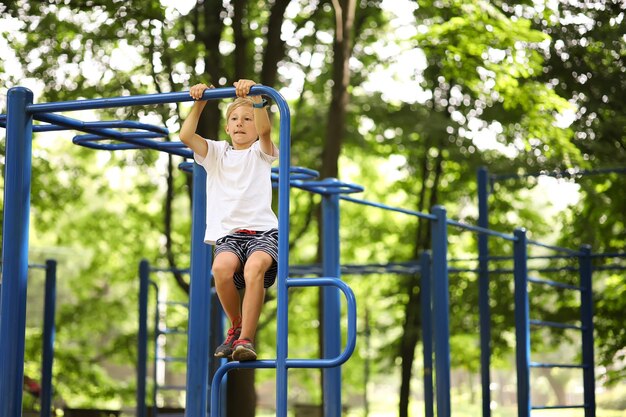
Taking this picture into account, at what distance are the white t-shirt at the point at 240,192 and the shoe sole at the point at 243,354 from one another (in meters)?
0.67

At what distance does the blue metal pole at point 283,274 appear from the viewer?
4.38m

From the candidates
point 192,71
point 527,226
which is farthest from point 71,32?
point 527,226

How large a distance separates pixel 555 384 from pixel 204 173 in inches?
1670

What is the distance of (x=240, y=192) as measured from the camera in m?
4.98

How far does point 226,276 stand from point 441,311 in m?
3.18

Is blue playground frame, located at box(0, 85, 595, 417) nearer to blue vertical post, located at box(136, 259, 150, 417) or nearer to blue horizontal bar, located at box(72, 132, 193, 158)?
blue horizontal bar, located at box(72, 132, 193, 158)

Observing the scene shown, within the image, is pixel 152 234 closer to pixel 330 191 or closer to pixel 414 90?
pixel 414 90

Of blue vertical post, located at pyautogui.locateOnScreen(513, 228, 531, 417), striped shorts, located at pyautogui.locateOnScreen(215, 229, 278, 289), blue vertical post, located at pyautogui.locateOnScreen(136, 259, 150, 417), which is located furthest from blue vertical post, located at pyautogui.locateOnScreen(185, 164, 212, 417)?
blue vertical post, located at pyautogui.locateOnScreen(136, 259, 150, 417)

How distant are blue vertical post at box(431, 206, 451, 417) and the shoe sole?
3.30 metres

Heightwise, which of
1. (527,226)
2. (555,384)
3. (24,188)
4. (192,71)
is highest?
(192,71)

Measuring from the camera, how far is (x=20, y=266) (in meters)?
4.91

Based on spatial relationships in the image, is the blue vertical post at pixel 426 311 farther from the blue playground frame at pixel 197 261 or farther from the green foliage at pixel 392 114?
the blue playground frame at pixel 197 261

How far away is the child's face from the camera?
5129 mm

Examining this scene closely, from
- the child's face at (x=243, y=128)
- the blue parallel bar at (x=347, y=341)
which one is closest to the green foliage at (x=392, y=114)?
the child's face at (x=243, y=128)
